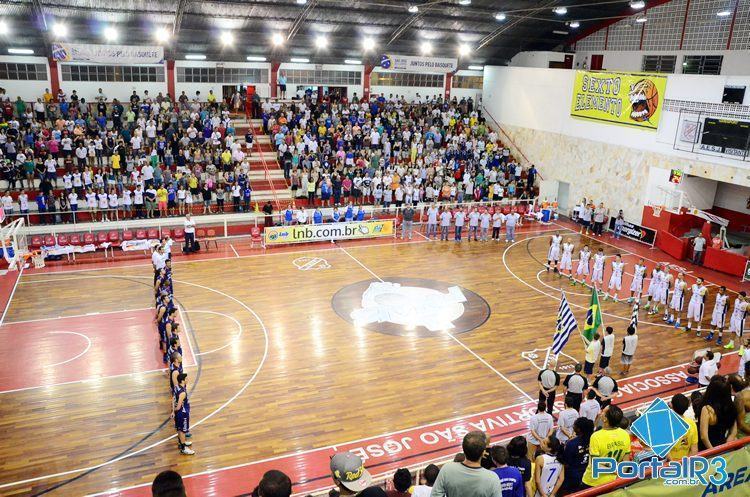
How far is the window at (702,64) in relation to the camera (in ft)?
92.4

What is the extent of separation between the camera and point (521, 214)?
28812 mm

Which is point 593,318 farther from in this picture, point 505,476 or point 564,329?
point 505,476

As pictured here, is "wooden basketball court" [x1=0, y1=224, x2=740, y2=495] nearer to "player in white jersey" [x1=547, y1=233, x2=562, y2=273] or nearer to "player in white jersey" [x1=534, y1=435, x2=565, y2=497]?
"player in white jersey" [x1=547, y1=233, x2=562, y2=273]

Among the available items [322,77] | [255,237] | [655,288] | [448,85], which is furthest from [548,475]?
[448,85]

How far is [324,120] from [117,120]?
1033cm

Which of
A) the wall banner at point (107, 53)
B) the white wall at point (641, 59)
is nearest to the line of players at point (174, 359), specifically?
the wall banner at point (107, 53)

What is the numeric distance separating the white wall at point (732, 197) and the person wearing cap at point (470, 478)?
2577 cm

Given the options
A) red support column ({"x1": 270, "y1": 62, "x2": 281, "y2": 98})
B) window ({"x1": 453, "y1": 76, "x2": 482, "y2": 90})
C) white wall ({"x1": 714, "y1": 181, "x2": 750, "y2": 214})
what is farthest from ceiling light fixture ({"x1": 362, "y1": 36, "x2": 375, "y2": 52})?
white wall ({"x1": 714, "y1": 181, "x2": 750, "y2": 214})

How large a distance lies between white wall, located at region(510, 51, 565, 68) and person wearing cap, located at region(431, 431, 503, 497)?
35236 mm

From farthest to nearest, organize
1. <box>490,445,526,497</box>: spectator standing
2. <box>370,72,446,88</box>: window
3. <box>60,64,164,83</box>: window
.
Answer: <box>370,72,446,88</box>: window
<box>60,64,164,83</box>: window
<box>490,445,526,497</box>: spectator standing

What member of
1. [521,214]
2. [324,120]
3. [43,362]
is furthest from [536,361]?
[324,120]

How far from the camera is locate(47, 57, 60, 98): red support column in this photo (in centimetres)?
2944

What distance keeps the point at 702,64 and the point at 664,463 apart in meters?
28.9

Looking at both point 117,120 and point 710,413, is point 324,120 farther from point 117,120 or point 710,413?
point 710,413
